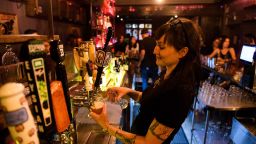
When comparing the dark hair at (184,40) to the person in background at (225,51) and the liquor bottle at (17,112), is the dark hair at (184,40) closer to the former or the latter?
the liquor bottle at (17,112)

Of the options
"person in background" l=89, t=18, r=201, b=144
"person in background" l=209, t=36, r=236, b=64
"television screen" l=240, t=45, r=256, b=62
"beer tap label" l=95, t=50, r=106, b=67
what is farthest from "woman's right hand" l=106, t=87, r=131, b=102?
"person in background" l=209, t=36, r=236, b=64

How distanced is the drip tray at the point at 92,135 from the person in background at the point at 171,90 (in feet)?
0.79

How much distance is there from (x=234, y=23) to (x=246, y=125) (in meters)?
5.23

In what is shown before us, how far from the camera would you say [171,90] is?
1190 millimetres

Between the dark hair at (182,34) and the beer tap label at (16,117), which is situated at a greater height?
the dark hair at (182,34)

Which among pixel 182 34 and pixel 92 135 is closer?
pixel 182 34

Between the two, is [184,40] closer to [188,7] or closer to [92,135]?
[92,135]

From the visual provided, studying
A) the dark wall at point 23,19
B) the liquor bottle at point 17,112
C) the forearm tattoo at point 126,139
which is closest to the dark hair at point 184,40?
the forearm tattoo at point 126,139

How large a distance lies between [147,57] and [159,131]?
5.07 meters

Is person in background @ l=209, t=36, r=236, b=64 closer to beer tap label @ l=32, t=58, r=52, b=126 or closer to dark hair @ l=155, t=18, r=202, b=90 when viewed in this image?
dark hair @ l=155, t=18, r=202, b=90

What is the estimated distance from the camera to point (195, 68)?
4.37ft

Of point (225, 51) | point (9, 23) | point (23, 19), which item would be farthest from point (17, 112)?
point (225, 51)

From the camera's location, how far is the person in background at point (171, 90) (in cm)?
116

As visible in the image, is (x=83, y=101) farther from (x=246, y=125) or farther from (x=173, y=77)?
(x=246, y=125)
